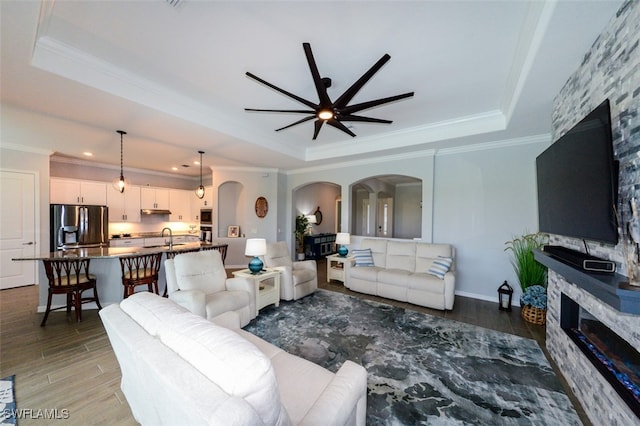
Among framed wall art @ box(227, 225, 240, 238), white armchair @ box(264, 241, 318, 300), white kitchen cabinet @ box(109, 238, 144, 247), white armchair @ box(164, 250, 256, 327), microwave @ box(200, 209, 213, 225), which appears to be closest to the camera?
white armchair @ box(164, 250, 256, 327)

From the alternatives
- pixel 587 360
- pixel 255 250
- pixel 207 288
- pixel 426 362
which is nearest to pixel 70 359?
pixel 207 288

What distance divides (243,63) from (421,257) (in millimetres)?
4053

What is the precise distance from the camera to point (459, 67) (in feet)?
8.60

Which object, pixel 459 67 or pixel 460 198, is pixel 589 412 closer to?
pixel 459 67

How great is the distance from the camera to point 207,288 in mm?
3176

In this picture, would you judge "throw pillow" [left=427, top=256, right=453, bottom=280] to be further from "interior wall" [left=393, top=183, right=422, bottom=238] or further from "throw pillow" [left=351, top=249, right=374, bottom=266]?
"interior wall" [left=393, top=183, right=422, bottom=238]

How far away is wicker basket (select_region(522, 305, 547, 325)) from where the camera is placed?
3.38 meters

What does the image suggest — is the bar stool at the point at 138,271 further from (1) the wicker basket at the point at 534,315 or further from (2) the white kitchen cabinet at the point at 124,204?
(1) the wicker basket at the point at 534,315

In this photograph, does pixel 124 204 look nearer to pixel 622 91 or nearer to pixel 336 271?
pixel 336 271

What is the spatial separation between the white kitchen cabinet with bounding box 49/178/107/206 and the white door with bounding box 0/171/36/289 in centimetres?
84

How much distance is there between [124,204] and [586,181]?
8.76 m

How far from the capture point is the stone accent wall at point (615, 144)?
1.51 metres

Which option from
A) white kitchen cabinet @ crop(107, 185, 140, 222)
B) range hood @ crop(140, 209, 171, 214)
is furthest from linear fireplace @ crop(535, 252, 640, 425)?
white kitchen cabinet @ crop(107, 185, 140, 222)

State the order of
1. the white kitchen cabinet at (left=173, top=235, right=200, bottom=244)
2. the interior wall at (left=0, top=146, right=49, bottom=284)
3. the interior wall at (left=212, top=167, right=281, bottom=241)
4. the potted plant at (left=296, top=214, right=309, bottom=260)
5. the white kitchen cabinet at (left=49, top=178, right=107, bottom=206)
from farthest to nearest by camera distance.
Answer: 1. the potted plant at (left=296, top=214, right=309, bottom=260)
2. the white kitchen cabinet at (left=173, top=235, right=200, bottom=244)
3. the interior wall at (left=212, top=167, right=281, bottom=241)
4. the white kitchen cabinet at (left=49, top=178, right=107, bottom=206)
5. the interior wall at (left=0, top=146, right=49, bottom=284)
